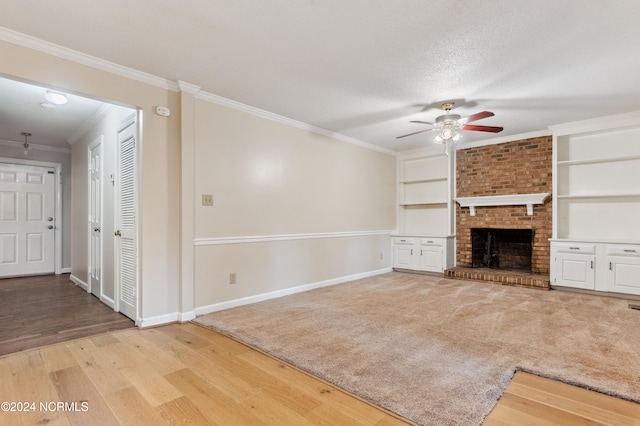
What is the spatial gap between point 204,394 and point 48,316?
2707mm

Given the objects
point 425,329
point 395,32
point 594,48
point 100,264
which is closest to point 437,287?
point 425,329

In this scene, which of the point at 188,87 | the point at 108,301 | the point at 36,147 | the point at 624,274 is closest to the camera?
the point at 188,87

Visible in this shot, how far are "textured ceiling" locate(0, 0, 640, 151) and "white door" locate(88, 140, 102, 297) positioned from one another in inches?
82.6

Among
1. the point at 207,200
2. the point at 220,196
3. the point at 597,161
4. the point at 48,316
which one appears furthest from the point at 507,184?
the point at 48,316

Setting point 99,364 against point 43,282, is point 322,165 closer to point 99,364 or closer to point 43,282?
point 99,364

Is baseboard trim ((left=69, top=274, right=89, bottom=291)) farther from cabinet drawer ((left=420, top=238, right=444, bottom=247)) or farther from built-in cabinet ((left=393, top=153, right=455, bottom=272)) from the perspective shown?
cabinet drawer ((left=420, top=238, right=444, bottom=247))

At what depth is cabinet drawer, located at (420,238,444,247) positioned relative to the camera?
571cm

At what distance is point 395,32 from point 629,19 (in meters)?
1.60

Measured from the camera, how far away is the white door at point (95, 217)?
428 cm

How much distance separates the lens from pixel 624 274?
13.6ft

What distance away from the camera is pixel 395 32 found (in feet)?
7.80

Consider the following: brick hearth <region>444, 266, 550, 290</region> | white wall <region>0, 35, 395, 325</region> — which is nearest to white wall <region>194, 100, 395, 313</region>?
white wall <region>0, 35, 395, 325</region>

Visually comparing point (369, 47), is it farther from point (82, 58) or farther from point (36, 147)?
point (36, 147)

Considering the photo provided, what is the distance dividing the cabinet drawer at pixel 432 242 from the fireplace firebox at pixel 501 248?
651 millimetres
